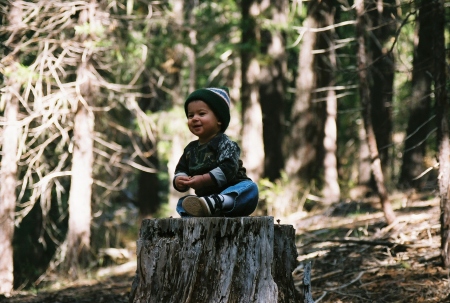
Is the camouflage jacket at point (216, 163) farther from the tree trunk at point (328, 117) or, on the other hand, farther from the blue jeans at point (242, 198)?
the tree trunk at point (328, 117)

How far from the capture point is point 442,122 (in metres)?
6.69

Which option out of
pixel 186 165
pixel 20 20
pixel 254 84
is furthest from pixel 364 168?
pixel 186 165

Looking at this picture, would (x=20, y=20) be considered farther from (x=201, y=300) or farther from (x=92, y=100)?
(x=201, y=300)

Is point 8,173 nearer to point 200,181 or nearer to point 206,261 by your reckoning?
point 200,181

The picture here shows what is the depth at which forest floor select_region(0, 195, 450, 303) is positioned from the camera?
21.2 ft

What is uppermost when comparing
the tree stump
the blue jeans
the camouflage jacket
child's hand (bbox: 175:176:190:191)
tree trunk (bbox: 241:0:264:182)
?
tree trunk (bbox: 241:0:264:182)

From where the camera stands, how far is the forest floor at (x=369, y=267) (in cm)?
647

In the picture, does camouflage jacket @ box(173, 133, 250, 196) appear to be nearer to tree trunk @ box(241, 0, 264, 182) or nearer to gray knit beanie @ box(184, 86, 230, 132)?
gray knit beanie @ box(184, 86, 230, 132)

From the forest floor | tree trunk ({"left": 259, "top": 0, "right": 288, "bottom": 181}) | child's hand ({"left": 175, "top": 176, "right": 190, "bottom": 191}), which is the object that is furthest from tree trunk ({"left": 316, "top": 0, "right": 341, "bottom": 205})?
child's hand ({"left": 175, "top": 176, "right": 190, "bottom": 191})

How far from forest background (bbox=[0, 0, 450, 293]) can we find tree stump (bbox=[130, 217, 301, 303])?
3050mm

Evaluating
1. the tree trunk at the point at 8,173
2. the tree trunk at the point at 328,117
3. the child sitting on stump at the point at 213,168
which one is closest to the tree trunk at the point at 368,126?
the child sitting on stump at the point at 213,168

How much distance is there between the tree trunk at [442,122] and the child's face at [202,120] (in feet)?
9.70

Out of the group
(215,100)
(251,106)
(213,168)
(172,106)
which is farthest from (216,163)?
(172,106)

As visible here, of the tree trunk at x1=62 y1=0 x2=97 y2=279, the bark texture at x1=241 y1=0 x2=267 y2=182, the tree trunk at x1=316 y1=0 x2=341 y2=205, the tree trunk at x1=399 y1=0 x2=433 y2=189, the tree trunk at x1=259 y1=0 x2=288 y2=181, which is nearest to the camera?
the tree trunk at x1=62 y1=0 x2=97 y2=279
